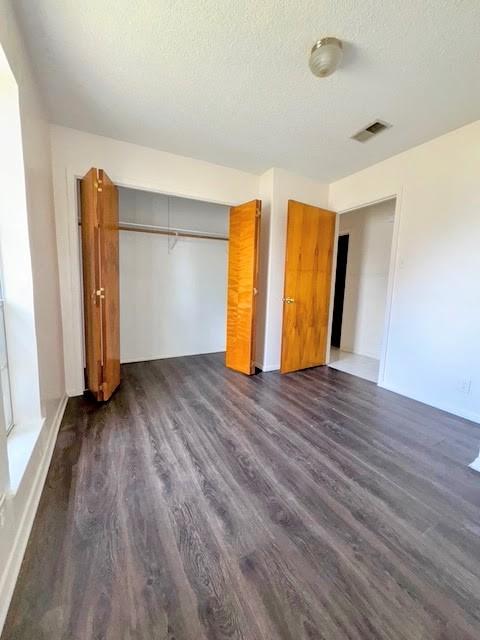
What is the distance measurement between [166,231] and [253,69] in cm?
224

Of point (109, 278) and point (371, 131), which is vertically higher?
point (371, 131)

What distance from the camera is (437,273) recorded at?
8.54 feet

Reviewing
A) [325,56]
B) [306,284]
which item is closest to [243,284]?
[306,284]

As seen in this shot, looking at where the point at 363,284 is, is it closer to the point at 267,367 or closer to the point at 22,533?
the point at 267,367

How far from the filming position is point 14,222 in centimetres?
150

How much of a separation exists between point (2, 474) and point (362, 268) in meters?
4.75

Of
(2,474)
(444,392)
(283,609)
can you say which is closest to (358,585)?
(283,609)

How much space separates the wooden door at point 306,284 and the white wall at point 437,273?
0.80 meters

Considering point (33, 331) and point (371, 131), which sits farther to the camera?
point (371, 131)

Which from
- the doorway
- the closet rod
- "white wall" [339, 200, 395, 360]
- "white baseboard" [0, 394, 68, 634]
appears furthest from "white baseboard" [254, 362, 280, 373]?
"white baseboard" [0, 394, 68, 634]

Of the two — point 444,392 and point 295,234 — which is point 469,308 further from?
point 295,234

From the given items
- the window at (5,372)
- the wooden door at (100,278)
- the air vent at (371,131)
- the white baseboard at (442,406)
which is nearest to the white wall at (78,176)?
the wooden door at (100,278)

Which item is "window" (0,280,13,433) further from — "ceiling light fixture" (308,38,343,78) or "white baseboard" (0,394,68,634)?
"ceiling light fixture" (308,38,343,78)

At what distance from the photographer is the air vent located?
7.73 feet
